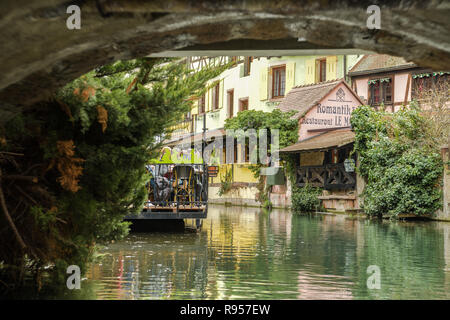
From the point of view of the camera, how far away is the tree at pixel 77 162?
585cm

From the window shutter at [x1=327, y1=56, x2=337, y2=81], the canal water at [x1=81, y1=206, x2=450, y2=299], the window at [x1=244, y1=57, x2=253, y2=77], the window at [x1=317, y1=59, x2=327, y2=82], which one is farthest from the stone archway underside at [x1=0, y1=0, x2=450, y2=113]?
the window at [x1=244, y1=57, x2=253, y2=77]

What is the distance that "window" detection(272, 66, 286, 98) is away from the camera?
3600cm

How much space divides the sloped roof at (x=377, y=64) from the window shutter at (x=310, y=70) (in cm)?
357

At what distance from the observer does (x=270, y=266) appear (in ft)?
30.5

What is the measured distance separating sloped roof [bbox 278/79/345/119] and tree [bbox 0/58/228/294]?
25623mm

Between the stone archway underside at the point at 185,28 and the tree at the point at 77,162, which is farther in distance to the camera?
the tree at the point at 77,162

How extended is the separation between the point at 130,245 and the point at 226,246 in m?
1.95

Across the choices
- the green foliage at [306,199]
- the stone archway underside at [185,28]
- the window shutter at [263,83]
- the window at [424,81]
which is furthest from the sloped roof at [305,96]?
the stone archway underside at [185,28]

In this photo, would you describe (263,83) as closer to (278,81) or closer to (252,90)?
(278,81)

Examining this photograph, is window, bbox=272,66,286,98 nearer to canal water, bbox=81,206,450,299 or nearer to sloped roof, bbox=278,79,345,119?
sloped roof, bbox=278,79,345,119

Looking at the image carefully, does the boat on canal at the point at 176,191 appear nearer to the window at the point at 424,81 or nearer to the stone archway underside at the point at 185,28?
the stone archway underside at the point at 185,28

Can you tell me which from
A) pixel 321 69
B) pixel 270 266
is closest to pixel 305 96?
pixel 321 69
